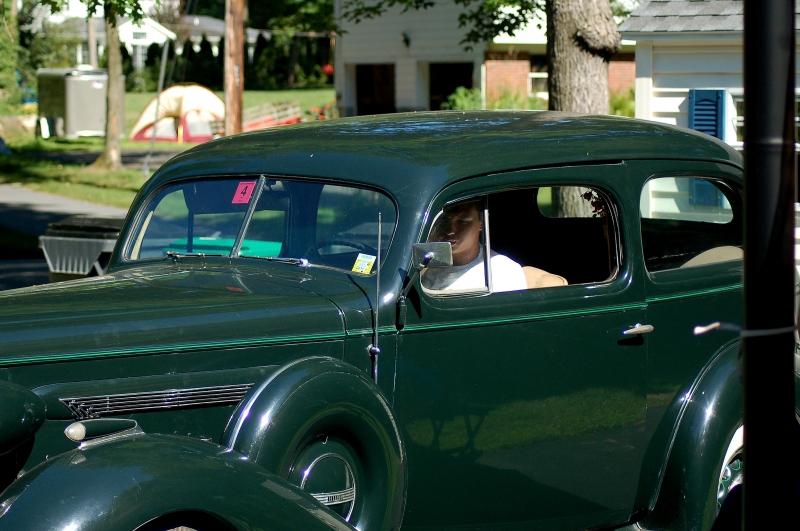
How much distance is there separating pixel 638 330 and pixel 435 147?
41.5 inches

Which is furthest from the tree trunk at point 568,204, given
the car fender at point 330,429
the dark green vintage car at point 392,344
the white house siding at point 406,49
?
the white house siding at point 406,49

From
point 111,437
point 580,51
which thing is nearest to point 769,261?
point 111,437

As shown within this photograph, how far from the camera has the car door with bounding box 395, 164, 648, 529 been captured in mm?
3350

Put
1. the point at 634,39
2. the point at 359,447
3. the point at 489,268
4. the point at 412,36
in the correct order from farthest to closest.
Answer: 1. the point at 412,36
2. the point at 634,39
3. the point at 489,268
4. the point at 359,447

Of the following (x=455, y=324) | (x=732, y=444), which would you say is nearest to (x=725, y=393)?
(x=732, y=444)

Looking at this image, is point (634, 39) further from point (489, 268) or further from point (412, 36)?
point (412, 36)

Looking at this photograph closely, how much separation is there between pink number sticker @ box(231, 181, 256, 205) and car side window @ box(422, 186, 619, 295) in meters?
0.77

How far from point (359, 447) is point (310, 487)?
0.65ft

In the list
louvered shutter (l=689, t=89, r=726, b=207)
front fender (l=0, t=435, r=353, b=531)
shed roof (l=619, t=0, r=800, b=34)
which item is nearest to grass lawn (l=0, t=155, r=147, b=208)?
shed roof (l=619, t=0, r=800, b=34)

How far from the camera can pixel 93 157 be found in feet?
81.4

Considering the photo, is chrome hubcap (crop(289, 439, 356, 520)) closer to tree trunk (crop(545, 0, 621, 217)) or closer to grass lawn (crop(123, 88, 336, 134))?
tree trunk (crop(545, 0, 621, 217))

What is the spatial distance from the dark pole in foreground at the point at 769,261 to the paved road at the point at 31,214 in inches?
374

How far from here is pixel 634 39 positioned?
10633mm

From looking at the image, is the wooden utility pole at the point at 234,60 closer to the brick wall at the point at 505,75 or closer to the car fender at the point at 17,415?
the brick wall at the point at 505,75
